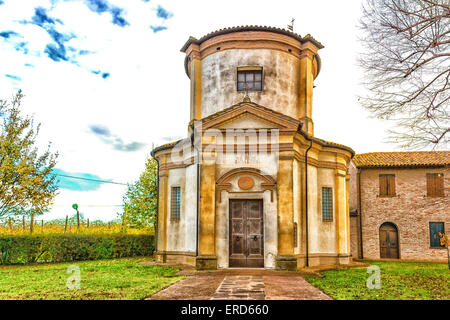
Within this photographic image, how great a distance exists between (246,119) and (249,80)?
376 cm

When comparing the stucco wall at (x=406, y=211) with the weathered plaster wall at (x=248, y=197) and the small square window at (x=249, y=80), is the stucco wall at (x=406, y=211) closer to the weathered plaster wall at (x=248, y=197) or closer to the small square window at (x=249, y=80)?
the small square window at (x=249, y=80)

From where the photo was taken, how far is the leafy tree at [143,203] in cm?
2895

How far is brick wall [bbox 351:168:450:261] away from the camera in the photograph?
24.5 m

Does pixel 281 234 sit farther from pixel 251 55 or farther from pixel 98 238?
pixel 98 238

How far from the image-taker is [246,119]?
15.1 metres

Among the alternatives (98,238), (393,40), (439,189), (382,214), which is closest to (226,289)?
A: (393,40)

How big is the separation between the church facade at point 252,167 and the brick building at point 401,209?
725cm

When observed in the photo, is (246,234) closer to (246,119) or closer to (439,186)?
(246,119)

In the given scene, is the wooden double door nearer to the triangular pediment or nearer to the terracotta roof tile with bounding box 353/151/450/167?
the triangular pediment

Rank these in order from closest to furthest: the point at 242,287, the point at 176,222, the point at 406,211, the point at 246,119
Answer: the point at 242,287 → the point at 246,119 → the point at 176,222 → the point at 406,211

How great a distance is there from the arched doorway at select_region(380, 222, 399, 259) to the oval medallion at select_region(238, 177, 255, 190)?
1433 centimetres

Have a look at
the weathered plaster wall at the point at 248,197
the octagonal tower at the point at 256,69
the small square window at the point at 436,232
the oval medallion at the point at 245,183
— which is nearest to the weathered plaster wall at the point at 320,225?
the octagonal tower at the point at 256,69

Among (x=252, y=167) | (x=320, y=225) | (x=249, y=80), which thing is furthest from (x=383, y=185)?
(x=252, y=167)
